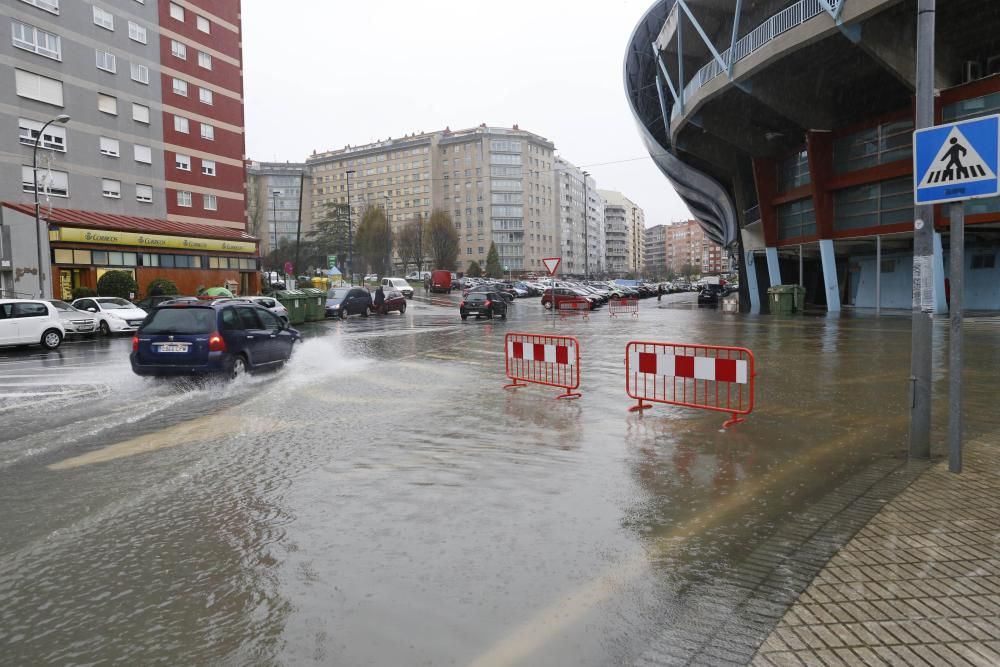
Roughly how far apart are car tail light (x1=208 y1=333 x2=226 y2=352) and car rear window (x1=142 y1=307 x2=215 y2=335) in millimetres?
128

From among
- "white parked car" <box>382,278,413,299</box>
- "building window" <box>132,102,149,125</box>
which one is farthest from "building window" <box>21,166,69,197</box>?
"white parked car" <box>382,278,413,299</box>

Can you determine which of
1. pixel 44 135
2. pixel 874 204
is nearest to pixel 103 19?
pixel 44 135

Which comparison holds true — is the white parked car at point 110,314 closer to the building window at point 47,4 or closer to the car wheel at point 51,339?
the car wheel at point 51,339

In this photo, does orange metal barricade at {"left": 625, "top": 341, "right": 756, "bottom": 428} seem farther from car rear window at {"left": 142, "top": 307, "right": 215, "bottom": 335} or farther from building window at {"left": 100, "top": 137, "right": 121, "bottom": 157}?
building window at {"left": 100, "top": 137, "right": 121, "bottom": 157}

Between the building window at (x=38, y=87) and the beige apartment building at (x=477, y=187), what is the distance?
92.2 meters

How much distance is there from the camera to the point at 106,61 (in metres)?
38.1

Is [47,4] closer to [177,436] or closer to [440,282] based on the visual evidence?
[177,436]

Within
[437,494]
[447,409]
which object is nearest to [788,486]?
[437,494]

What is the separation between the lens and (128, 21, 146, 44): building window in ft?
131

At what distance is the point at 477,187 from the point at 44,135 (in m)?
100

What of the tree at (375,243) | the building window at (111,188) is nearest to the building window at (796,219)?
the building window at (111,188)

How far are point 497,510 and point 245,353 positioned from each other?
8.51 m

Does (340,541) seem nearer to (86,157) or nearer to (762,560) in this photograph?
(762,560)

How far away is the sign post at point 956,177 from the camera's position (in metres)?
5.45
